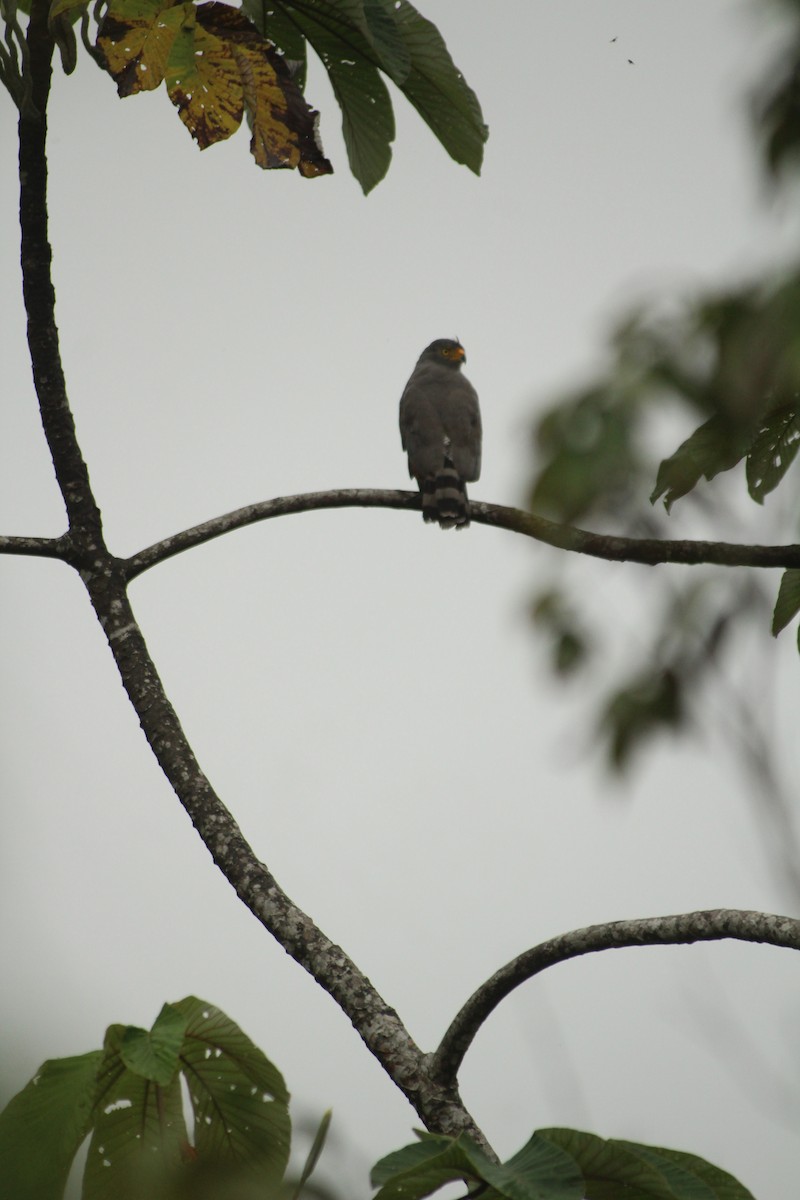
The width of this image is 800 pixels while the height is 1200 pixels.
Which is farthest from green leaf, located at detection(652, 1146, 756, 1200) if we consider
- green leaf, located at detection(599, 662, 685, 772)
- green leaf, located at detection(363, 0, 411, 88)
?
green leaf, located at detection(363, 0, 411, 88)

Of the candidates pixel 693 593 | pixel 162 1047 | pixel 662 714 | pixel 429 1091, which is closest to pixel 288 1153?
pixel 162 1047

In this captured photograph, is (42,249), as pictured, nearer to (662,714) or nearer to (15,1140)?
(662,714)

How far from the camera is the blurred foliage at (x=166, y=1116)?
1050 mm

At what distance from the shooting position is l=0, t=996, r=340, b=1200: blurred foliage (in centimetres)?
105

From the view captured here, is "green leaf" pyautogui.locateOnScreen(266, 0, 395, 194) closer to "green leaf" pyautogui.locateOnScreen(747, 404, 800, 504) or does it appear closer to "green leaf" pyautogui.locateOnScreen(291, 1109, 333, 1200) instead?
"green leaf" pyautogui.locateOnScreen(747, 404, 800, 504)

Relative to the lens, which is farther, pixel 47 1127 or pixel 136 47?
pixel 136 47

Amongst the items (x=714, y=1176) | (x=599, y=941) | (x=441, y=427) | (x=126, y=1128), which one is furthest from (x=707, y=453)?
(x=441, y=427)

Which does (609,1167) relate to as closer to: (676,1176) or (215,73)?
(676,1176)

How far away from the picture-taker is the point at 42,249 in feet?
7.59

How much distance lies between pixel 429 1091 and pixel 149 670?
906 millimetres

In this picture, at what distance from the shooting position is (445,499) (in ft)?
13.9

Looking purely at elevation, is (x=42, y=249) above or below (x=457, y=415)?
below

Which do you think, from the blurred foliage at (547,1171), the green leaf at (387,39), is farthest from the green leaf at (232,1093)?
the green leaf at (387,39)

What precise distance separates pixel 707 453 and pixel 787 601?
1.14ft
